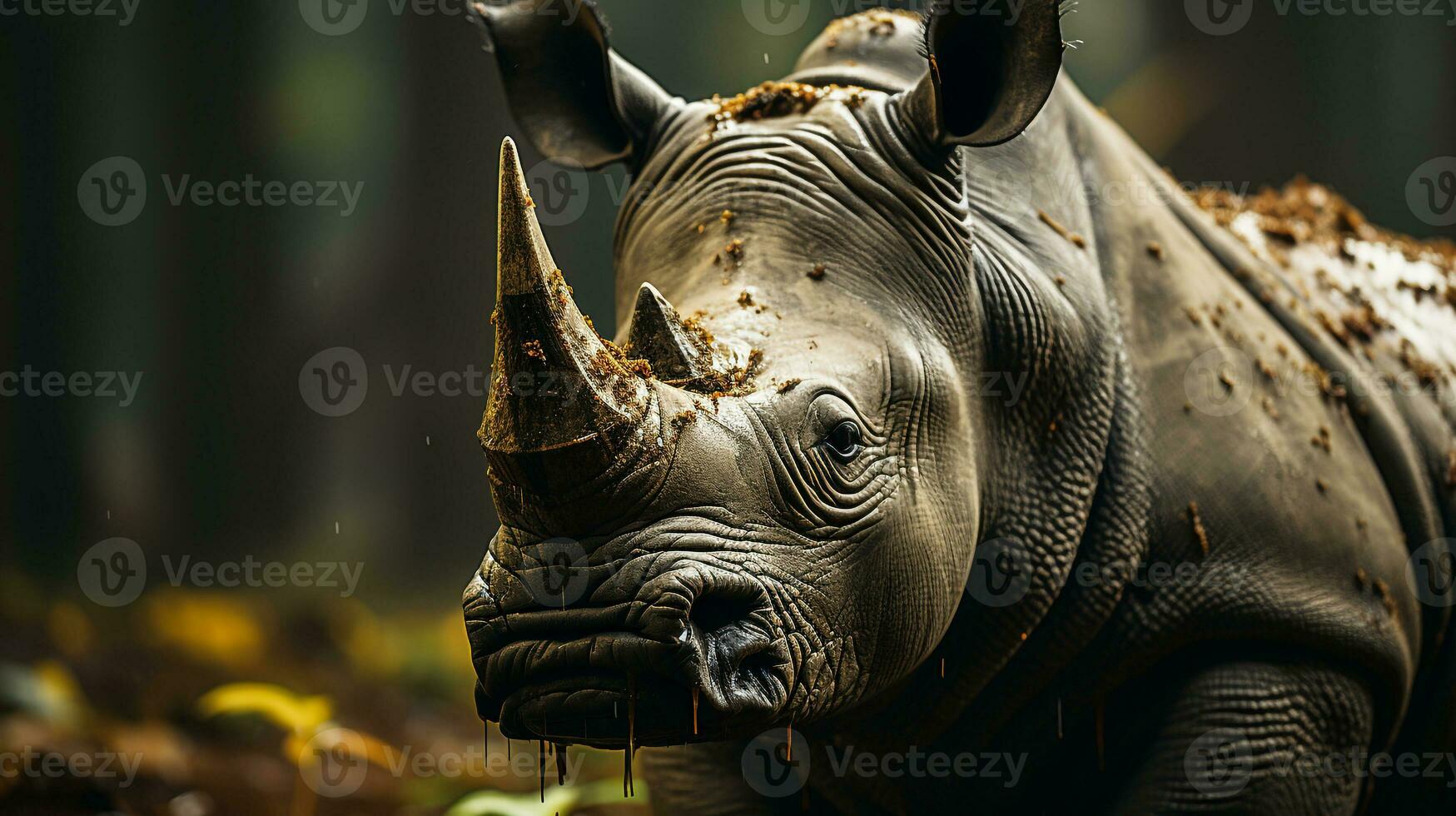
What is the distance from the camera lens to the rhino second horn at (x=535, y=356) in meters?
1.74

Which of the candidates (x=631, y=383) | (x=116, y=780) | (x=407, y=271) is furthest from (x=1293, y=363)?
(x=407, y=271)

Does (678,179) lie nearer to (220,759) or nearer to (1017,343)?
(1017,343)

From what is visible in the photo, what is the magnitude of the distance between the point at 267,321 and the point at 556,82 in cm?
470

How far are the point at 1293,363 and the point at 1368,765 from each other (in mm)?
1032

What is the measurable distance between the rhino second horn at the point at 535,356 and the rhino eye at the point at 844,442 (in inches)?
19.5

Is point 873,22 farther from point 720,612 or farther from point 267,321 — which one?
point 267,321

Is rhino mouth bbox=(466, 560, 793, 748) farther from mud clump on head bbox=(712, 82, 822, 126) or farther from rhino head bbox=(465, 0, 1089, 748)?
mud clump on head bbox=(712, 82, 822, 126)

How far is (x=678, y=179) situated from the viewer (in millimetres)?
2756

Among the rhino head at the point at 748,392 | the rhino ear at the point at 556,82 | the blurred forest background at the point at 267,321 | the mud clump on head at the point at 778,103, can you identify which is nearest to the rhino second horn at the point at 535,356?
the rhino head at the point at 748,392

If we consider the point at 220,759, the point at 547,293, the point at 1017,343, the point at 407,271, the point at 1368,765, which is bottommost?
the point at 220,759

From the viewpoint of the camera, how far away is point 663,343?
206cm

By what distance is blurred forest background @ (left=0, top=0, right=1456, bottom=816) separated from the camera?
6.79 meters

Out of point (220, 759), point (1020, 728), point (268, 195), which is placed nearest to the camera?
point (1020, 728)

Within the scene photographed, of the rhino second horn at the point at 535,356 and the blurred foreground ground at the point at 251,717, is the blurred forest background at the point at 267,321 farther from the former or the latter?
the rhino second horn at the point at 535,356
